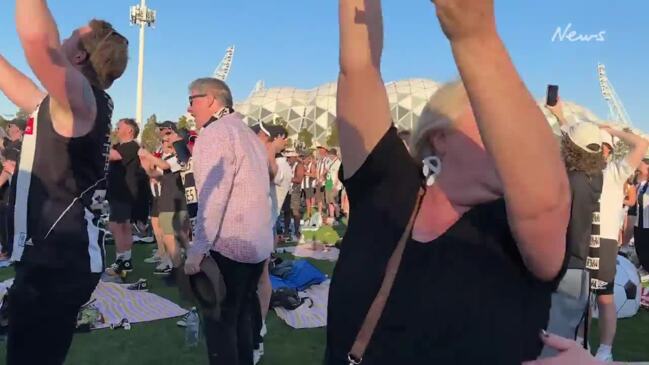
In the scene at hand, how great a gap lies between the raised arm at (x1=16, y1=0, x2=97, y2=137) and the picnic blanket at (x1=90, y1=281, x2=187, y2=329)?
390cm

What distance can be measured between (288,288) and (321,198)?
10.2 metres

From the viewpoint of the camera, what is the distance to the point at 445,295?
138cm

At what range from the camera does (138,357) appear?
5066mm

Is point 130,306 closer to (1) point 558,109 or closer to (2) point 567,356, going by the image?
(1) point 558,109

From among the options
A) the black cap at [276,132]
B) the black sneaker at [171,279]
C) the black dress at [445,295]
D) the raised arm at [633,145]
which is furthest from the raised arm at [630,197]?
the black dress at [445,295]

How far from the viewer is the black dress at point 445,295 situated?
1.35m

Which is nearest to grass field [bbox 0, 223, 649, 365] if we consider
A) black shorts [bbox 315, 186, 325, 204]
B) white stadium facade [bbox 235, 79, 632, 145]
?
black shorts [bbox 315, 186, 325, 204]

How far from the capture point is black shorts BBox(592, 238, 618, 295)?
5.07m

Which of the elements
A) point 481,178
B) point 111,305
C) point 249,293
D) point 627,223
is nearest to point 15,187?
point 249,293

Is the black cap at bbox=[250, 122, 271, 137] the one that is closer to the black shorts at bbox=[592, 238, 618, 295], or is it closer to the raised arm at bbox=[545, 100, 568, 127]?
the raised arm at bbox=[545, 100, 568, 127]

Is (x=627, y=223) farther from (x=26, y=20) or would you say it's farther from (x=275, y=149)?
(x=26, y=20)

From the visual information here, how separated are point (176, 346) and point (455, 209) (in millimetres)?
4448

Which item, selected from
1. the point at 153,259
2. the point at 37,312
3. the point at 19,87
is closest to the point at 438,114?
the point at 37,312

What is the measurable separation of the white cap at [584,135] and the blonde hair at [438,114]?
2815 mm
